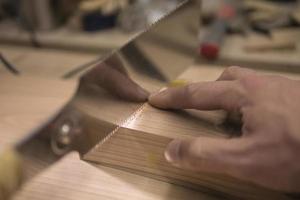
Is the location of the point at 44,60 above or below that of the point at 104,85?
below

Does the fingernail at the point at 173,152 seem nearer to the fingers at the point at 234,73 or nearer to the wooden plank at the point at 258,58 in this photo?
the fingers at the point at 234,73

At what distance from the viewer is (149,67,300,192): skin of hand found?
37 cm

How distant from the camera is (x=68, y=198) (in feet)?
1.45

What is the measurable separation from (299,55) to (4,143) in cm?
52

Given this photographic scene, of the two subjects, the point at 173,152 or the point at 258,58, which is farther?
the point at 258,58

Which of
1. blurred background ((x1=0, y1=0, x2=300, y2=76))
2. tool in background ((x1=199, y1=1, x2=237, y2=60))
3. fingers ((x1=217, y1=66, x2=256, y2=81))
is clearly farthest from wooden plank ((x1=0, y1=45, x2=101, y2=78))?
fingers ((x1=217, y1=66, x2=256, y2=81))

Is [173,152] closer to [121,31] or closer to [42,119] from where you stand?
[42,119]

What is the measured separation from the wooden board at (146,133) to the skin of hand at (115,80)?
10mm

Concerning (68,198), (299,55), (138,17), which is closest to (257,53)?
(299,55)

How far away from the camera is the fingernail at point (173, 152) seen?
1.36 feet

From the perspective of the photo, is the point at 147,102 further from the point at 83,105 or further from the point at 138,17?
the point at 138,17

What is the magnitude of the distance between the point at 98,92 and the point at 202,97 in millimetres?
116

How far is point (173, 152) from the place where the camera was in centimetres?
42

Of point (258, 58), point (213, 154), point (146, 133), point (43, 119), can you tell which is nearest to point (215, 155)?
point (213, 154)
